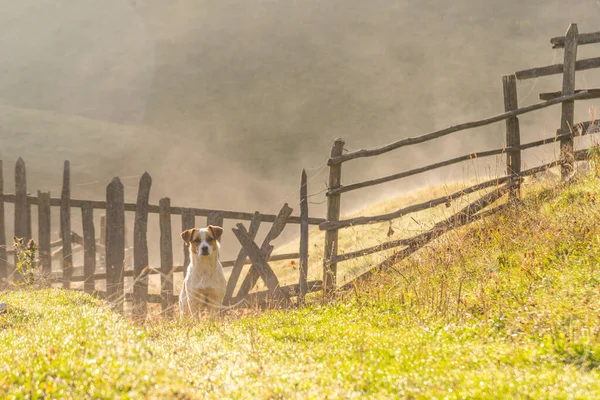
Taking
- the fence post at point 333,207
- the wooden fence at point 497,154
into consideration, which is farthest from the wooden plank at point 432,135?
the fence post at point 333,207

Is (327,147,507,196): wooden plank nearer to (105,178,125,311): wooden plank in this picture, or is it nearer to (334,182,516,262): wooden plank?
(334,182,516,262): wooden plank

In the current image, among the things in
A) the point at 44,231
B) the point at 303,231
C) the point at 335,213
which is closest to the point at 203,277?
the point at 303,231

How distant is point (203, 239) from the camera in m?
8.20

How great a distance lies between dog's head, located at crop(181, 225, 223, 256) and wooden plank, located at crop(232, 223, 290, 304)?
927 millimetres

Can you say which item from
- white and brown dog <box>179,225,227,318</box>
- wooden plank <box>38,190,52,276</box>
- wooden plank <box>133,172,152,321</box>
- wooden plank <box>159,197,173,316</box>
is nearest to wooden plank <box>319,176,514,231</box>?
white and brown dog <box>179,225,227,318</box>

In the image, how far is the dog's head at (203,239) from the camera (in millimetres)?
8102

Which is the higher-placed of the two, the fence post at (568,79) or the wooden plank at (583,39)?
the wooden plank at (583,39)

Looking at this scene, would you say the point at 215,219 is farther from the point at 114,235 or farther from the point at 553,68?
the point at 553,68

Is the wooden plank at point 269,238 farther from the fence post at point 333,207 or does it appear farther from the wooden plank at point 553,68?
the wooden plank at point 553,68

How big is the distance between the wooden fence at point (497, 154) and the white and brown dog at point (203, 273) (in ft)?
5.37

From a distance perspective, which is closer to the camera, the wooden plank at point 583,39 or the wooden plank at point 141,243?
the wooden plank at point 583,39

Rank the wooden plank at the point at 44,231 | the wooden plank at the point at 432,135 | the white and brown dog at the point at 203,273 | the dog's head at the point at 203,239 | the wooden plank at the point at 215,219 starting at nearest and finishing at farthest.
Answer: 1. the dog's head at the point at 203,239
2. the white and brown dog at the point at 203,273
3. the wooden plank at the point at 432,135
4. the wooden plank at the point at 215,219
5. the wooden plank at the point at 44,231

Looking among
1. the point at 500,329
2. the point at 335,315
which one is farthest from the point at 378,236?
the point at 500,329

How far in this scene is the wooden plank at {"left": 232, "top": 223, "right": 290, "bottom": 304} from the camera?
362 inches
